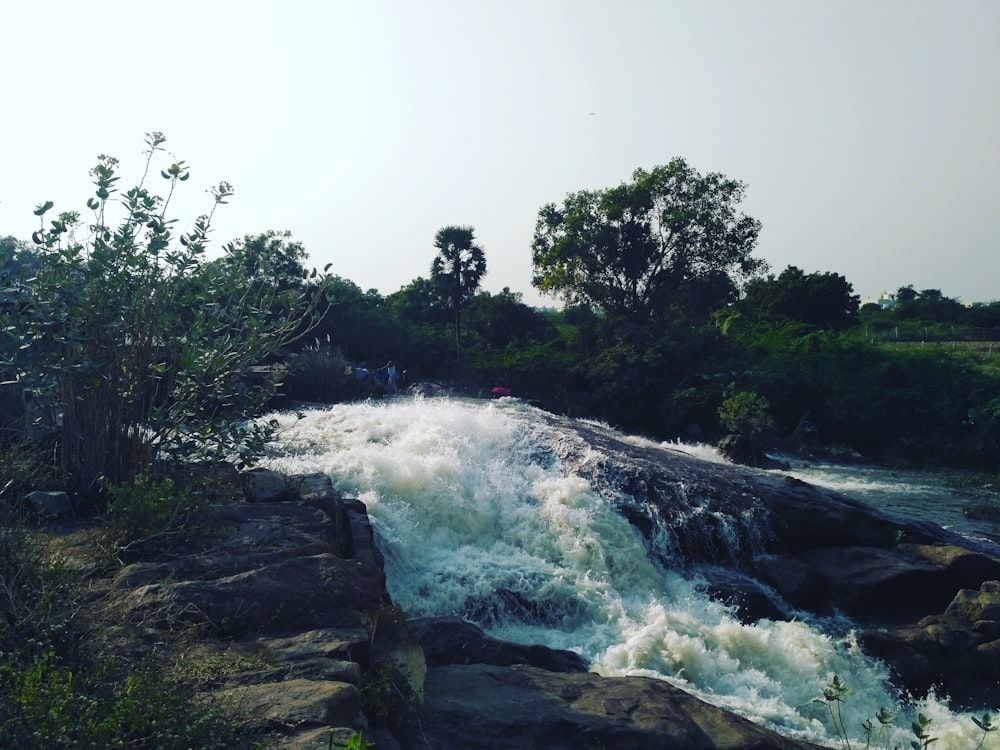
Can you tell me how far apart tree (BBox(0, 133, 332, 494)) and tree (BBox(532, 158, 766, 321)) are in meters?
25.2

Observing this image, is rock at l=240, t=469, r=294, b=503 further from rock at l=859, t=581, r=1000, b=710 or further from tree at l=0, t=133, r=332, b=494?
rock at l=859, t=581, r=1000, b=710

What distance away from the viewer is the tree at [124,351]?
6477 millimetres

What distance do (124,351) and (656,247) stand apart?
1056 inches

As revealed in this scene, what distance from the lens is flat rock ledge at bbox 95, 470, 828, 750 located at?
431 centimetres

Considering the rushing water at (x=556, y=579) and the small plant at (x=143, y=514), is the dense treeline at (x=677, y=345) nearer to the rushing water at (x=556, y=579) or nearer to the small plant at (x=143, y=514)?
the rushing water at (x=556, y=579)

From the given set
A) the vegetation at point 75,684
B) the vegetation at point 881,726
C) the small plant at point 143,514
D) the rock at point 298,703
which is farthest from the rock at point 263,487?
the vegetation at point 881,726

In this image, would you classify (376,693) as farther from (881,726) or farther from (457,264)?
(457,264)

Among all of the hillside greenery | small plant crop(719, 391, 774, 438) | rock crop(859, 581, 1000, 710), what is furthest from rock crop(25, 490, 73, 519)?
small plant crop(719, 391, 774, 438)

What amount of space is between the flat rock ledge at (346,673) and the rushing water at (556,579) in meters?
1.99

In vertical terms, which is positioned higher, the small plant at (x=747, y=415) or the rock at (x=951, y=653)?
the small plant at (x=747, y=415)

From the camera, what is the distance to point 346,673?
4.59 meters

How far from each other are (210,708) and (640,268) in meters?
29.5

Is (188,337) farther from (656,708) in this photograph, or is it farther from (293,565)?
(656,708)

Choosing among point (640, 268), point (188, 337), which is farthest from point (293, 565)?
point (640, 268)
